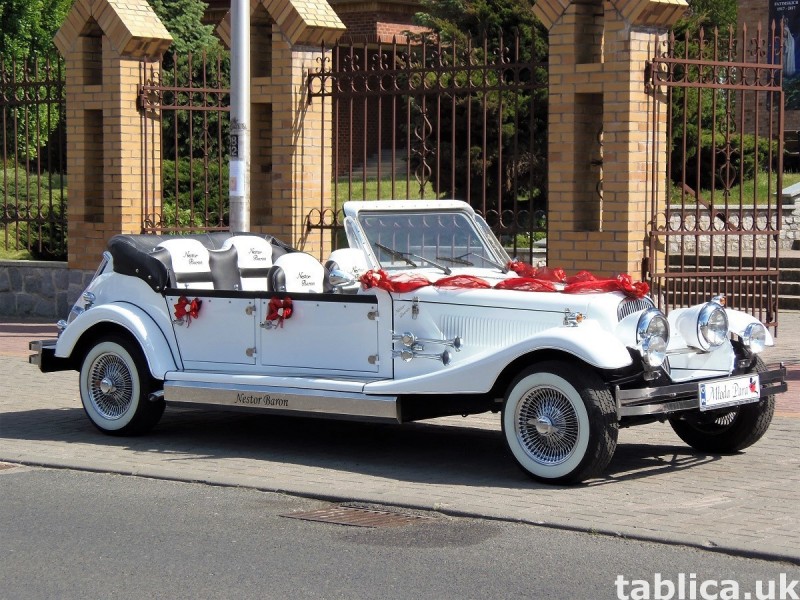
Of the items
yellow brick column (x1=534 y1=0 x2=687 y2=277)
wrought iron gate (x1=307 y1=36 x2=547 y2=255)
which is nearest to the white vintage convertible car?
yellow brick column (x1=534 y1=0 x2=687 y2=277)

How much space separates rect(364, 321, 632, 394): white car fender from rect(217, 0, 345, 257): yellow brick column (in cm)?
723

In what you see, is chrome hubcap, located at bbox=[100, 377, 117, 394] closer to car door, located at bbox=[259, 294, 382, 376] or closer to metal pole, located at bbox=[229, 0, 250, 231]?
car door, located at bbox=[259, 294, 382, 376]

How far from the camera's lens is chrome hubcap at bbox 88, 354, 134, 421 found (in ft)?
30.3

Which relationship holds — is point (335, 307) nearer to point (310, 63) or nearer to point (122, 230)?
point (310, 63)

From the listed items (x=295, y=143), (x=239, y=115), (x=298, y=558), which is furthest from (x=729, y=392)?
(x=295, y=143)

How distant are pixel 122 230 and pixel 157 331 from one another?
7147 millimetres

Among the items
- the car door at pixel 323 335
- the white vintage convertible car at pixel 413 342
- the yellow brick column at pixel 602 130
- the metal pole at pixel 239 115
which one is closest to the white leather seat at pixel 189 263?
the white vintage convertible car at pixel 413 342

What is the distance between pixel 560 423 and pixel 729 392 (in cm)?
106

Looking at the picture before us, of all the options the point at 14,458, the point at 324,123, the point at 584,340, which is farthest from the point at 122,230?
the point at 584,340

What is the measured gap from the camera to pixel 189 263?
30.9 feet

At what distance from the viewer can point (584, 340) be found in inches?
285

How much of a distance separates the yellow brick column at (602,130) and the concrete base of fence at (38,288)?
6.69 meters

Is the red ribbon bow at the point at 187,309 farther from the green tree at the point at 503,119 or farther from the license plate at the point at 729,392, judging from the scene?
the green tree at the point at 503,119

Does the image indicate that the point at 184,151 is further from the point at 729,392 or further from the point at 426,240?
the point at 729,392
